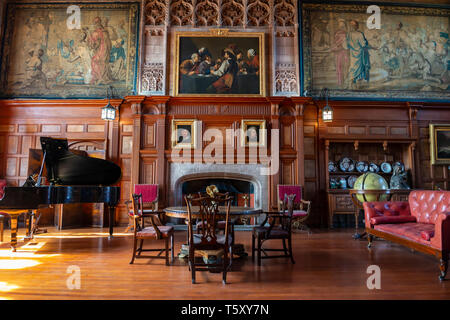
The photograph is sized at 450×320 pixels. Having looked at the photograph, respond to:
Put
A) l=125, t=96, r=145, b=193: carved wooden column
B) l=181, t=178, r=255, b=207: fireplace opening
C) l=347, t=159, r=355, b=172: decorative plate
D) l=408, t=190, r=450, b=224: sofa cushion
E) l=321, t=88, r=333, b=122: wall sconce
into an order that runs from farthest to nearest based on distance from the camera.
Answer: l=181, t=178, r=255, b=207: fireplace opening, l=347, t=159, r=355, b=172: decorative plate, l=125, t=96, r=145, b=193: carved wooden column, l=321, t=88, r=333, b=122: wall sconce, l=408, t=190, r=450, b=224: sofa cushion

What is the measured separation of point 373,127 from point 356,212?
94.5 inches

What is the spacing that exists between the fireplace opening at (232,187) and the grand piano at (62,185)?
Answer: 2.71 m

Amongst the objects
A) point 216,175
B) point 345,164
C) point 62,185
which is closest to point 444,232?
point 345,164

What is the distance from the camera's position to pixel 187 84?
291 inches

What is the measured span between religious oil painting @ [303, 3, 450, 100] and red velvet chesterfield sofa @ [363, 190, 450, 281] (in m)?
3.88

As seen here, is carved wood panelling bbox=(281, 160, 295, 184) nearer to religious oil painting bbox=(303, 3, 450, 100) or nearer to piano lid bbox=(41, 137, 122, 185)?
religious oil painting bbox=(303, 3, 450, 100)

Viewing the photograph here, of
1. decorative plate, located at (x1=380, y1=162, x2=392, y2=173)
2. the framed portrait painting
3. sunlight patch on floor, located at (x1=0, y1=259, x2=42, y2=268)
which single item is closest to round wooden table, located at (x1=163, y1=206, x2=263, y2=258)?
sunlight patch on floor, located at (x1=0, y1=259, x2=42, y2=268)

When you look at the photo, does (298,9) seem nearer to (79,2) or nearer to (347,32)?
(347,32)

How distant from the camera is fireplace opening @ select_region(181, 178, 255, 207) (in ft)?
24.7

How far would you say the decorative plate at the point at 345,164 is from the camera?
7418 millimetres

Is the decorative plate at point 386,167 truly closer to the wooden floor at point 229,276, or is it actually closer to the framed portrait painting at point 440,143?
the framed portrait painting at point 440,143

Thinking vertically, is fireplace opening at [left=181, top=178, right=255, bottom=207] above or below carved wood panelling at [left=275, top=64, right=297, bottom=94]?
below

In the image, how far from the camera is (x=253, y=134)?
23.5ft

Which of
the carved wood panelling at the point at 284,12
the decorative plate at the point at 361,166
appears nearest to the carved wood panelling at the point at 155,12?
the carved wood panelling at the point at 284,12
